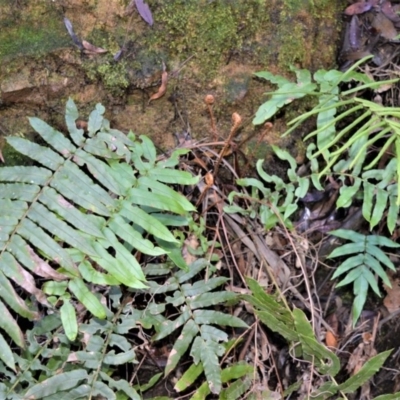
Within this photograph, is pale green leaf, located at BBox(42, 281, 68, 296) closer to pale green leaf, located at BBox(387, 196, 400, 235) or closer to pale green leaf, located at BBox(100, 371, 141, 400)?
pale green leaf, located at BBox(100, 371, 141, 400)

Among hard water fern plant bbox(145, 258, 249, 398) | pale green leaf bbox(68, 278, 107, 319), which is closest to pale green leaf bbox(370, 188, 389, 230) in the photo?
hard water fern plant bbox(145, 258, 249, 398)

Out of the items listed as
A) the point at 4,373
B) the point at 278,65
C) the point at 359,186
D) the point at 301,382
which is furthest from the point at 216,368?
the point at 278,65

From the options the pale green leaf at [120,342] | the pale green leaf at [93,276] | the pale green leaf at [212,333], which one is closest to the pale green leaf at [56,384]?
the pale green leaf at [120,342]

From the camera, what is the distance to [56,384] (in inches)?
102

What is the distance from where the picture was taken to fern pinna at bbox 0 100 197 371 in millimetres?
2420

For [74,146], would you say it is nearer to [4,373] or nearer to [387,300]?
[4,373]

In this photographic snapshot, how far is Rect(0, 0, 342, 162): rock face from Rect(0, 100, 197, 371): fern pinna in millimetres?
245

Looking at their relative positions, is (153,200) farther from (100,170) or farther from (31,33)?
(31,33)

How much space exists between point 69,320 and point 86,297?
4.8 inches

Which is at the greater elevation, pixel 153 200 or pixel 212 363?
pixel 153 200

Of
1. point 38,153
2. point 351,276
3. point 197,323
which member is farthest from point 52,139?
point 351,276

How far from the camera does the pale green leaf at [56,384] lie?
100 inches

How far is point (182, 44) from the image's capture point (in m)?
2.94

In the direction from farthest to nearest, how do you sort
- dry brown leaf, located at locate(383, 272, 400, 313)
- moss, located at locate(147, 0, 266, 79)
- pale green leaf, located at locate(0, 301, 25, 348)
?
dry brown leaf, located at locate(383, 272, 400, 313)
moss, located at locate(147, 0, 266, 79)
pale green leaf, located at locate(0, 301, 25, 348)
